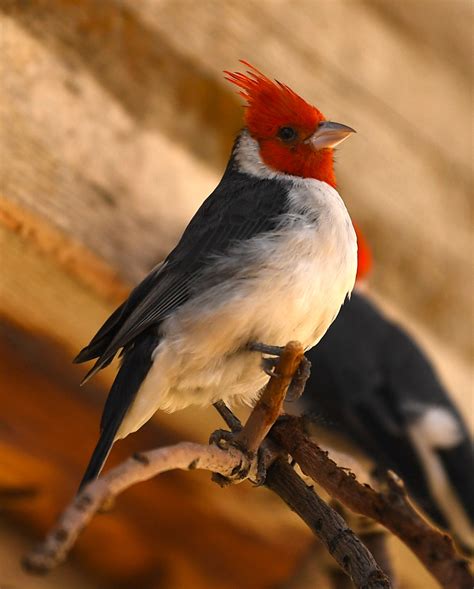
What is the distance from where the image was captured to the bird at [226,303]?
168 cm

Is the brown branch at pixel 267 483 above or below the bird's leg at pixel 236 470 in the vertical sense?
above

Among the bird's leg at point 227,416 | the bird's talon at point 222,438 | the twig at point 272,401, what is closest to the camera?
the twig at point 272,401

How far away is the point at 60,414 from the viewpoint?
2197mm

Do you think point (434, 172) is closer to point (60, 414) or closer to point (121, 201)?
point (121, 201)

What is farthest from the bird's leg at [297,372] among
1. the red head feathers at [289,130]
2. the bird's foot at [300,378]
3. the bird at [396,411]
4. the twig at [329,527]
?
the bird at [396,411]

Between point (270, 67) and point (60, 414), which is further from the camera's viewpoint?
point (270, 67)

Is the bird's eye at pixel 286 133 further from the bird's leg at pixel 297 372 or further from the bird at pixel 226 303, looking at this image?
the bird's leg at pixel 297 372

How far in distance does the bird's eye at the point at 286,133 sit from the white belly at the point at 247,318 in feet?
1.12

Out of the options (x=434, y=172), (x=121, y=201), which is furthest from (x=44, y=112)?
(x=434, y=172)

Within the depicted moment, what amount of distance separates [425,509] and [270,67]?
1344 millimetres

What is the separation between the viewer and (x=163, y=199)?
2.53 metres

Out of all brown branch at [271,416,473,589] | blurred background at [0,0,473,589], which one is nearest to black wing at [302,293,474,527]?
blurred background at [0,0,473,589]

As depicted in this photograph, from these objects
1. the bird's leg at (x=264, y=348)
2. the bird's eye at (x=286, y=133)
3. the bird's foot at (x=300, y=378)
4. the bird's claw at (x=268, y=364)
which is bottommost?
the bird's claw at (x=268, y=364)

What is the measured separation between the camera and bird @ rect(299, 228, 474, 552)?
284 cm
